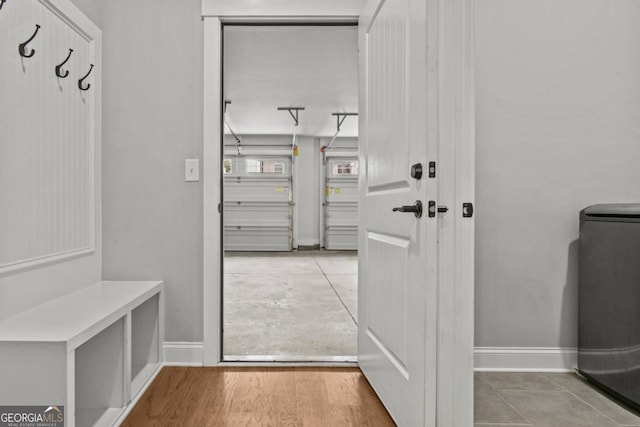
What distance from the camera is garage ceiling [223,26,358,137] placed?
3348mm

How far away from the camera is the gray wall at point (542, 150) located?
2.12 metres

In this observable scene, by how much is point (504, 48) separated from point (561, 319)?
1.59 m

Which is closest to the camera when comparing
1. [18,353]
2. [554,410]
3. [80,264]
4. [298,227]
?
[18,353]

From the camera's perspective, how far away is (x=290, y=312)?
353 centimetres

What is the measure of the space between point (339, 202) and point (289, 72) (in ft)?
15.6

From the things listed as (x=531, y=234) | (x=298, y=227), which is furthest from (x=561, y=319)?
(x=298, y=227)

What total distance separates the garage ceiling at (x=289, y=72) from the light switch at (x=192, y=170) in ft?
2.88

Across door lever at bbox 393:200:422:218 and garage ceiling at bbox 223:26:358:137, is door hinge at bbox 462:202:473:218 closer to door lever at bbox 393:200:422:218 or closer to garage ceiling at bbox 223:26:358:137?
door lever at bbox 393:200:422:218

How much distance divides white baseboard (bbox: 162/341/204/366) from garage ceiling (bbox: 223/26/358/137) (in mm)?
1951

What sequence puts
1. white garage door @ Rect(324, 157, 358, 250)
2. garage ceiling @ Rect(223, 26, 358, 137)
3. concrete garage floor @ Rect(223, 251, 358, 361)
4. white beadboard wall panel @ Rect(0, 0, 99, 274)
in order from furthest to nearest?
white garage door @ Rect(324, 157, 358, 250)
garage ceiling @ Rect(223, 26, 358, 137)
concrete garage floor @ Rect(223, 251, 358, 361)
white beadboard wall panel @ Rect(0, 0, 99, 274)

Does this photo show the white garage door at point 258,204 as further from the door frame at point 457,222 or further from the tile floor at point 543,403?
the door frame at point 457,222

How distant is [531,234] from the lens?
215 cm

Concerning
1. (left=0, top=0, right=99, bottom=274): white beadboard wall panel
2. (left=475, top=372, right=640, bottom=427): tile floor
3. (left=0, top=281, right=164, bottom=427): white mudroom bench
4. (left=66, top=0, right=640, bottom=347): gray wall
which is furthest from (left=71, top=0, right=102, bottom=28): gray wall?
(left=475, top=372, right=640, bottom=427): tile floor

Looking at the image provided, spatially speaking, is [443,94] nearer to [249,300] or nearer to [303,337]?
[303,337]
